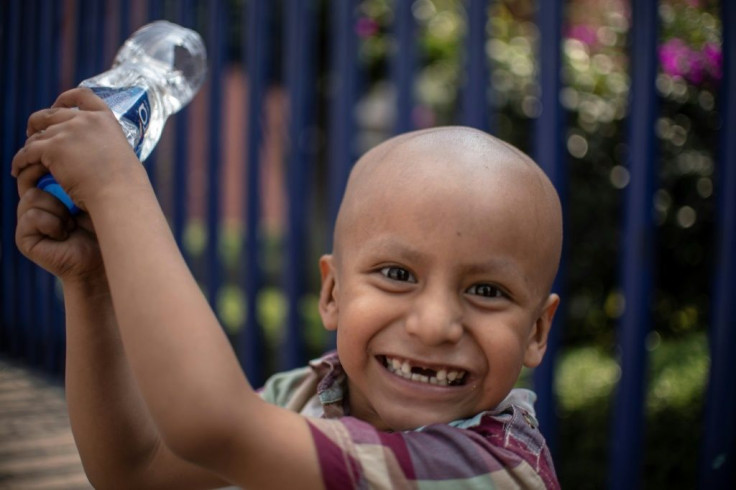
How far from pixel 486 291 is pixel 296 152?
8.07 feet

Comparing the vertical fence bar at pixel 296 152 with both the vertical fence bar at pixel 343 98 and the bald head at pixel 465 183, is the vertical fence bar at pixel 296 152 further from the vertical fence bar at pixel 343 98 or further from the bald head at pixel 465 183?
the bald head at pixel 465 183

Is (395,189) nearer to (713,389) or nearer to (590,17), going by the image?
(713,389)

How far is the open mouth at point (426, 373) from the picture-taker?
55.9 inches

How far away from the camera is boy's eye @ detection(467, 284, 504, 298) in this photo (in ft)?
4.72

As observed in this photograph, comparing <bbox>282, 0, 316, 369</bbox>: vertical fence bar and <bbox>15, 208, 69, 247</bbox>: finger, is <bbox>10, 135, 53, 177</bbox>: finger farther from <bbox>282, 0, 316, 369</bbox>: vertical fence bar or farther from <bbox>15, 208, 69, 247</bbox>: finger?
<bbox>282, 0, 316, 369</bbox>: vertical fence bar

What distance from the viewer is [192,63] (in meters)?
2.56

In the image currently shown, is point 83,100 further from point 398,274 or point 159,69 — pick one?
point 159,69

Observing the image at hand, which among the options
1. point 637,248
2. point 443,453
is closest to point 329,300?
point 443,453

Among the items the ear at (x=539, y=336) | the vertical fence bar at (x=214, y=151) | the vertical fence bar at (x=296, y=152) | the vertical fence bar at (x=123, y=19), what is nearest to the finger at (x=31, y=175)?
the ear at (x=539, y=336)

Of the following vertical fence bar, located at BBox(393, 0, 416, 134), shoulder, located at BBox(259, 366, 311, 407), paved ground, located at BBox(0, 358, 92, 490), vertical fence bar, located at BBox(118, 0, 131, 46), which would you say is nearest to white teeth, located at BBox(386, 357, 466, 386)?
shoulder, located at BBox(259, 366, 311, 407)

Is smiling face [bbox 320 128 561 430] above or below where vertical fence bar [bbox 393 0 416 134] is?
below

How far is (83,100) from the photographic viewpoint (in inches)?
53.9

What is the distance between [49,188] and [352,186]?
1.65 ft

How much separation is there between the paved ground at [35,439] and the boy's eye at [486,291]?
2.28 meters
